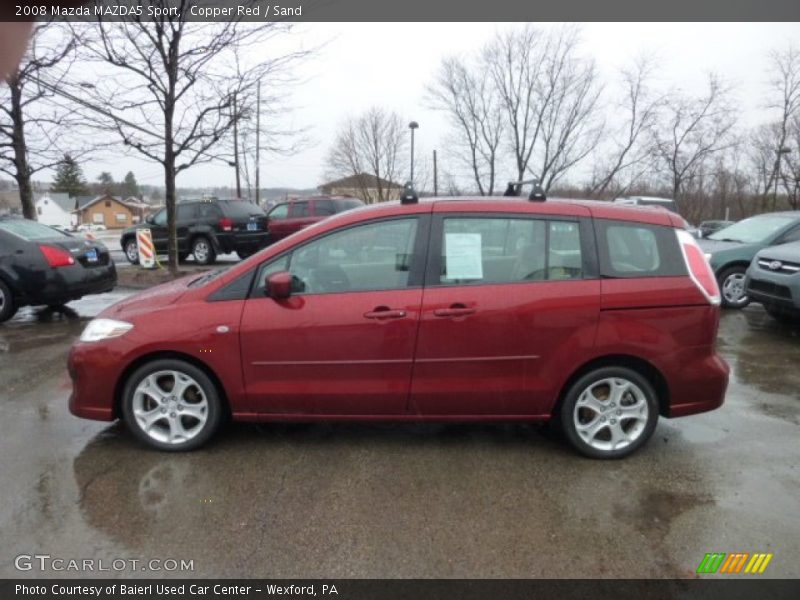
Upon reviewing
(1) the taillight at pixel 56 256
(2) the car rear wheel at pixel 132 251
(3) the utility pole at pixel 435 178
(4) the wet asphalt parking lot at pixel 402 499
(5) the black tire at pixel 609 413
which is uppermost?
(3) the utility pole at pixel 435 178

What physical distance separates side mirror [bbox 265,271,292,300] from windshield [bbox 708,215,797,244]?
27.0ft

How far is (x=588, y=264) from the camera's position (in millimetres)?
3301

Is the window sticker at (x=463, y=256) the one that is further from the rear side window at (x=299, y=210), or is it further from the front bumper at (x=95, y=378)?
the rear side window at (x=299, y=210)

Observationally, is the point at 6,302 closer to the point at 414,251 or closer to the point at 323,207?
the point at 414,251

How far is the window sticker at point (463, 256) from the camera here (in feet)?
10.8

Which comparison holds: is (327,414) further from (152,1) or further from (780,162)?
(780,162)

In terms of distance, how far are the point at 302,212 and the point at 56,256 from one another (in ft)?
25.8

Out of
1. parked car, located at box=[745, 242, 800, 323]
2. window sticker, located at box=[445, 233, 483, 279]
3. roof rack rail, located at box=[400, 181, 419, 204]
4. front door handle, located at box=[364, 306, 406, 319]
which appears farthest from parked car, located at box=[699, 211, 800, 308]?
front door handle, located at box=[364, 306, 406, 319]

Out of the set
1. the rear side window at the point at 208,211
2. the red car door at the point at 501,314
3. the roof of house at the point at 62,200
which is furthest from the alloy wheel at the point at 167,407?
the roof of house at the point at 62,200

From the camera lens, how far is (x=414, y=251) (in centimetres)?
333

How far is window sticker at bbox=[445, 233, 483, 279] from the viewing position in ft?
10.8

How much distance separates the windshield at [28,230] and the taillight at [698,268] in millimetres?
7763

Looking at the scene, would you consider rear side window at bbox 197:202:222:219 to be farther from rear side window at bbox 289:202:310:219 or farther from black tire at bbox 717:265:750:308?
black tire at bbox 717:265:750:308
